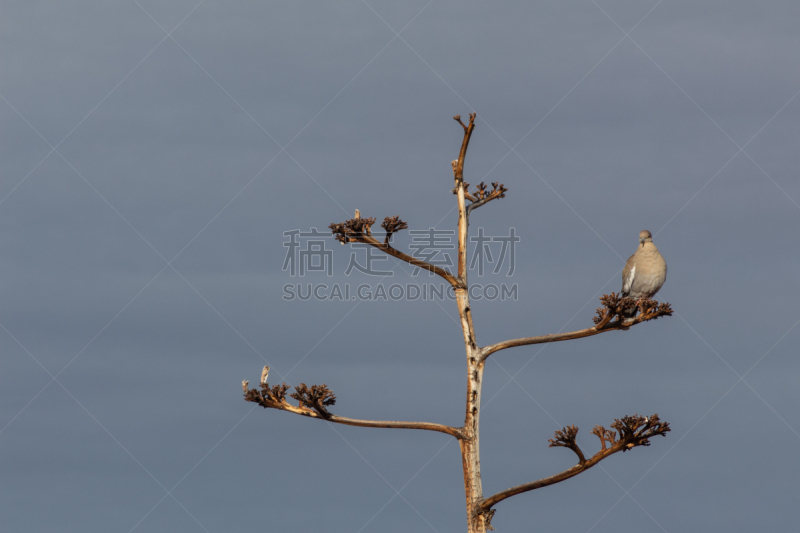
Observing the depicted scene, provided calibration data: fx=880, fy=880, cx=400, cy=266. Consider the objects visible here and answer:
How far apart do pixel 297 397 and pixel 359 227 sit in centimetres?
307

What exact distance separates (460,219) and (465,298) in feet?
4.62

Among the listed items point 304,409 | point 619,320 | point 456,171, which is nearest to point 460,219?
point 456,171

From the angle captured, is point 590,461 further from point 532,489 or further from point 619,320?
point 619,320

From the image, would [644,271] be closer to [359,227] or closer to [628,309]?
[628,309]

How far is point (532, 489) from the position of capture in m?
14.4

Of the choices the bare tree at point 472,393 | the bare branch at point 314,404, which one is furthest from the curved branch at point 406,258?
the bare branch at point 314,404

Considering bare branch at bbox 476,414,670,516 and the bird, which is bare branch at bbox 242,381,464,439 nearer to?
bare branch at bbox 476,414,670,516

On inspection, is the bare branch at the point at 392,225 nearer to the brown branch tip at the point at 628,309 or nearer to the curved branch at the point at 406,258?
the curved branch at the point at 406,258

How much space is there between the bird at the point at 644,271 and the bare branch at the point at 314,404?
240 inches

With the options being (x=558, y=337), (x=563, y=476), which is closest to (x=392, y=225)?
(x=558, y=337)

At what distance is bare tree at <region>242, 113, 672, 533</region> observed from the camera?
557 inches

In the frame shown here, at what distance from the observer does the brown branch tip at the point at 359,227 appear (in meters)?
14.6

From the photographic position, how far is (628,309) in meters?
14.4

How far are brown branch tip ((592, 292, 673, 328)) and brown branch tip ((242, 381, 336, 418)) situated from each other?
469 centimetres
